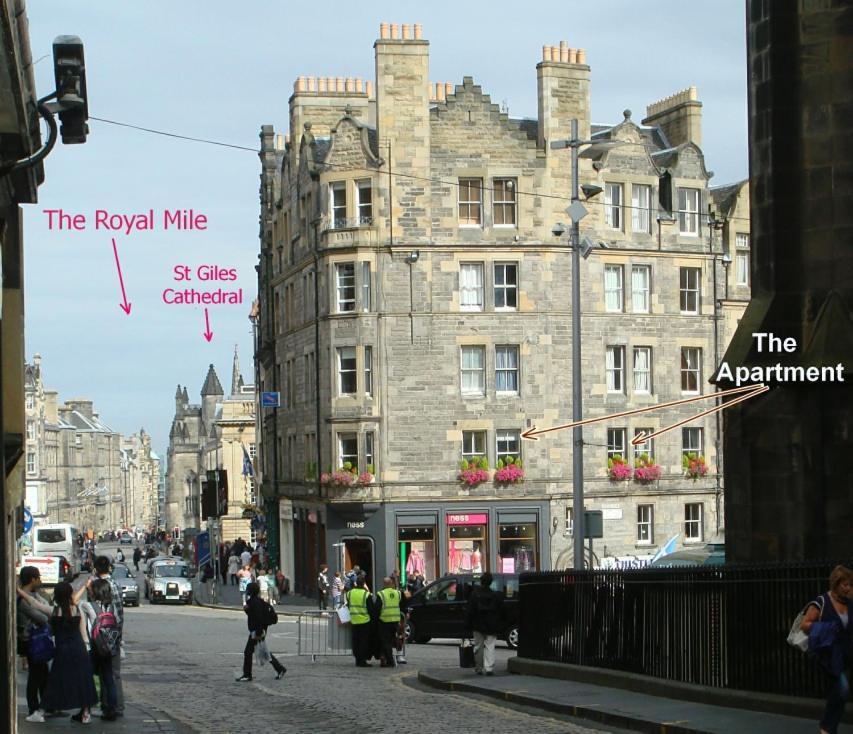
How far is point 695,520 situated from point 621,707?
3798 centimetres

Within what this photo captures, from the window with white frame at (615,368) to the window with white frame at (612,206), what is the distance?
4.04 metres

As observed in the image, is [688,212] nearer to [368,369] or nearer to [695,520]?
[695,520]

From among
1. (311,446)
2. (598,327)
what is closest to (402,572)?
(311,446)

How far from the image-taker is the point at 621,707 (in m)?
19.2

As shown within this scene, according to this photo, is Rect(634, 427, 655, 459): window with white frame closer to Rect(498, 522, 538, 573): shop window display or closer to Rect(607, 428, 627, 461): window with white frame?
Rect(607, 428, 627, 461): window with white frame

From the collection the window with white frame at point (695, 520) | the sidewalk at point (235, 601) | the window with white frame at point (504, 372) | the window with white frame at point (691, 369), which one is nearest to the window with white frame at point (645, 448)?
the window with white frame at point (691, 369)

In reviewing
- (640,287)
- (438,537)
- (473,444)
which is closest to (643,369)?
(640,287)

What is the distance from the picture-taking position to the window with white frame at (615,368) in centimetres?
5447

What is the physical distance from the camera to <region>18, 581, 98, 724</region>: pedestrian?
1827 cm

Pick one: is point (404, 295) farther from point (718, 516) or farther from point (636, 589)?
point (636, 589)

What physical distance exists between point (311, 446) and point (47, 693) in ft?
125

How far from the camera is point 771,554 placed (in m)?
19.6

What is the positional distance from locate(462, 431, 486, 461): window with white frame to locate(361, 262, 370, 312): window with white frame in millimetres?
5064

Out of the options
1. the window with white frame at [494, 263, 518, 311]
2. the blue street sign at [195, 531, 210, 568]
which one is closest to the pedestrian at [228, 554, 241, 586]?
the blue street sign at [195, 531, 210, 568]
